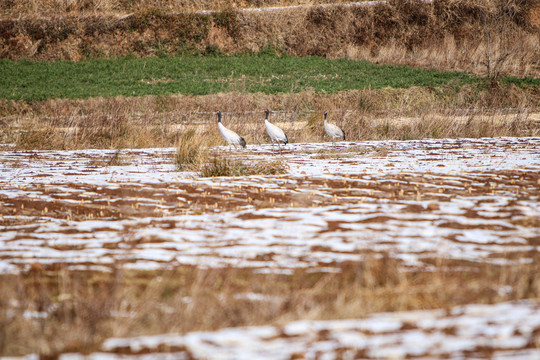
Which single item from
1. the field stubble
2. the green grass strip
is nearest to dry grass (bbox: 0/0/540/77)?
the green grass strip

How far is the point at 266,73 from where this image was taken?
33906 millimetres

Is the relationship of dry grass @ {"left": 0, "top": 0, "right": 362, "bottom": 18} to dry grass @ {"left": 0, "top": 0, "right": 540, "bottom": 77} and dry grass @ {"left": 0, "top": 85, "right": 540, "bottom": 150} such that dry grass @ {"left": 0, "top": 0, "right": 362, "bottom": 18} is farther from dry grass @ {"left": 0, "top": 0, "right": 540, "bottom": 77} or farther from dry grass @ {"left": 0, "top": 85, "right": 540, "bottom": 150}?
dry grass @ {"left": 0, "top": 85, "right": 540, "bottom": 150}

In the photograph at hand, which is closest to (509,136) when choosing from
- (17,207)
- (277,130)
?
(277,130)

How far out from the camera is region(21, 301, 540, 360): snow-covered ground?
11.6 feet

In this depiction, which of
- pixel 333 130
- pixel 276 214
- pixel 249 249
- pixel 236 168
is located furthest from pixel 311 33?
pixel 249 249

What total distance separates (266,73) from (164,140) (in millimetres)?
17365

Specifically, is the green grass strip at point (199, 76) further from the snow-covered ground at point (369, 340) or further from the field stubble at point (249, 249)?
the snow-covered ground at point (369, 340)

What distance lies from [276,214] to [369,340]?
3.74 meters

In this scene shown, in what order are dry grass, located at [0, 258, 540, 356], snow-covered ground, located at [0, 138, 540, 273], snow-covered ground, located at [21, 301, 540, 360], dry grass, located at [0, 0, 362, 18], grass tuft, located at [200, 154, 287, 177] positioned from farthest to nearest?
dry grass, located at [0, 0, 362, 18]
grass tuft, located at [200, 154, 287, 177]
snow-covered ground, located at [0, 138, 540, 273]
dry grass, located at [0, 258, 540, 356]
snow-covered ground, located at [21, 301, 540, 360]

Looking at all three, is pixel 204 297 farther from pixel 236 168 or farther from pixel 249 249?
pixel 236 168

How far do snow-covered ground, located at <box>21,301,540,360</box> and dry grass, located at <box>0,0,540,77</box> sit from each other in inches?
1385

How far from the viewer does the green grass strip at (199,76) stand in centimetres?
2895

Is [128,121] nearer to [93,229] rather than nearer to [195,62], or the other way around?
[93,229]

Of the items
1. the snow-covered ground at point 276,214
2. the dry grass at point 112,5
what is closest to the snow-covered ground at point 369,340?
the snow-covered ground at point 276,214
